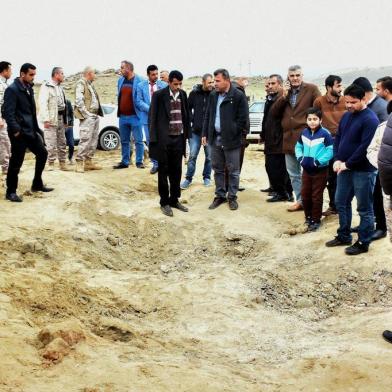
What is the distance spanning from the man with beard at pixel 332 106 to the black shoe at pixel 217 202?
1.76 m

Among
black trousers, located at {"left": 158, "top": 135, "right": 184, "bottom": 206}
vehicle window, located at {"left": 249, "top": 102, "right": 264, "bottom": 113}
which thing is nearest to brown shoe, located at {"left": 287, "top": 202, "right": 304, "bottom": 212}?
black trousers, located at {"left": 158, "top": 135, "right": 184, "bottom": 206}

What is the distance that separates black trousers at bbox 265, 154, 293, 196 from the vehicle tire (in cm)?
714

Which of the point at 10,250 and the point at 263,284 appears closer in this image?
the point at 263,284

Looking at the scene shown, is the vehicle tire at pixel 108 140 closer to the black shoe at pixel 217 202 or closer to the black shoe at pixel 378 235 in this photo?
the black shoe at pixel 217 202

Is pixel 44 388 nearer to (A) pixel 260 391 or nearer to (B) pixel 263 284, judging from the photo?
(A) pixel 260 391

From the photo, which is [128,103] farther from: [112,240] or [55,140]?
[112,240]

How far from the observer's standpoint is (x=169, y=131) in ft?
26.0

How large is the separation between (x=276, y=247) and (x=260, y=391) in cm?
370

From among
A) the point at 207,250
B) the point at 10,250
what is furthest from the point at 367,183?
the point at 10,250

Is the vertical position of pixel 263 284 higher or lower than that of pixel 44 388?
lower

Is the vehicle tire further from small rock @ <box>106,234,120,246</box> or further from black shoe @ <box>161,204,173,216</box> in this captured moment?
small rock @ <box>106,234,120,246</box>

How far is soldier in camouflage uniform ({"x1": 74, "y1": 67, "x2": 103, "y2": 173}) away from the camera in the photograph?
33.3 ft

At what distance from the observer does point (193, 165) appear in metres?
9.71

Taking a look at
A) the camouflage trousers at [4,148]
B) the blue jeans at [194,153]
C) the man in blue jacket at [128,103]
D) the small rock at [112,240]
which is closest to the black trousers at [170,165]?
the small rock at [112,240]
